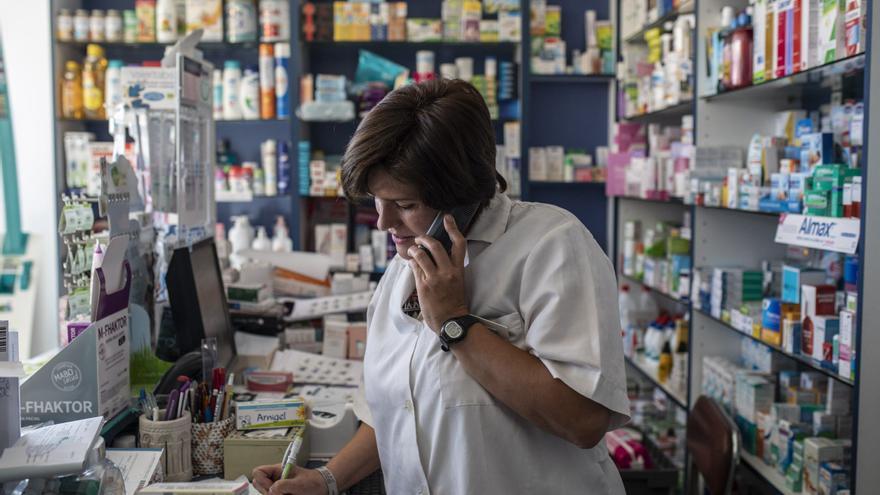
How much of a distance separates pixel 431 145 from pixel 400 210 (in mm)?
163

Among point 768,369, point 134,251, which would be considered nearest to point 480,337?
point 134,251

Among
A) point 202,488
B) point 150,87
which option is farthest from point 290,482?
point 150,87

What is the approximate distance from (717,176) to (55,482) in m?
3.12

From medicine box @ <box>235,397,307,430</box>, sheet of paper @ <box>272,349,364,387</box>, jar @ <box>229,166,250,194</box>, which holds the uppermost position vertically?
jar @ <box>229,166,250,194</box>

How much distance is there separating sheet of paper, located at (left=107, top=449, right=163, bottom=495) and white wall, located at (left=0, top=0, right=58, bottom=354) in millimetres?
3893

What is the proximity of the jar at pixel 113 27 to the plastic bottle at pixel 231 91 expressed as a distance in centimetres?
70

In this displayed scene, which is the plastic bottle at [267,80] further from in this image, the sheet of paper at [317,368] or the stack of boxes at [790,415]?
the stack of boxes at [790,415]

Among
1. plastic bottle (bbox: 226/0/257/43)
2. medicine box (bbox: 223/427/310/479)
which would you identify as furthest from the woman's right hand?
plastic bottle (bbox: 226/0/257/43)

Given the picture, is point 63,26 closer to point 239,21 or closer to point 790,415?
point 239,21

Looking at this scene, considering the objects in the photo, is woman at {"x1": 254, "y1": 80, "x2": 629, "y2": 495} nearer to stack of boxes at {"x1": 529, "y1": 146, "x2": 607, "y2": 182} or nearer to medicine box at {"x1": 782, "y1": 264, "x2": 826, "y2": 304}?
medicine box at {"x1": 782, "y1": 264, "x2": 826, "y2": 304}

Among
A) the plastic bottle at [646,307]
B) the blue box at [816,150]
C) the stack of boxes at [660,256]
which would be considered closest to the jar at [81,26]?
the stack of boxes at [660,256]

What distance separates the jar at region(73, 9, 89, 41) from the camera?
5.16 meters

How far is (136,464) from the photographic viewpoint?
5.82ft

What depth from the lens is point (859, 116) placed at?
9.76 feet
